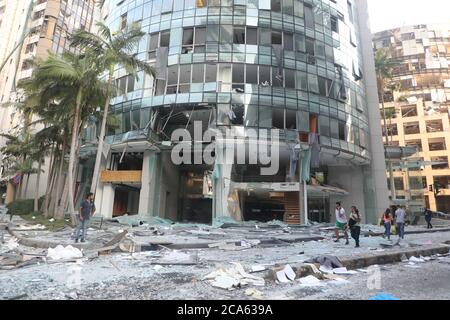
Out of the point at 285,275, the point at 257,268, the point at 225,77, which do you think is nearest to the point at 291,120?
the point at 225,77

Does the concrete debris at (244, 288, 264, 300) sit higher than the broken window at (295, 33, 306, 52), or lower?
lower

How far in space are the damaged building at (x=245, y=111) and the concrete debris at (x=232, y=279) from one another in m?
17.0

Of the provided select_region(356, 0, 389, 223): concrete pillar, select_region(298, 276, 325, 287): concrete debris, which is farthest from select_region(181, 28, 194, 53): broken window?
select_region(298, 276, 325, 287): concrete debris

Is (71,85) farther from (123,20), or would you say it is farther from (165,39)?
(123,20)

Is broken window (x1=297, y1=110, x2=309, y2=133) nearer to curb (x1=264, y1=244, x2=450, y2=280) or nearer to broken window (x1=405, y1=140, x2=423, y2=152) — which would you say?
curb (x1=264, y1=244, x2=450, y2=280)

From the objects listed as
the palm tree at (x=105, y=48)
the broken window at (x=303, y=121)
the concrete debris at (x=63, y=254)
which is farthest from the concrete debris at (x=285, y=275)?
the broken window at (x=303, y=121)

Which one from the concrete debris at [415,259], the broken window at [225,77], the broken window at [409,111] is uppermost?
the broken window at [409,111]

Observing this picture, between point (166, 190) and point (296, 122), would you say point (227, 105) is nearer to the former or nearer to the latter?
point (296, 122)

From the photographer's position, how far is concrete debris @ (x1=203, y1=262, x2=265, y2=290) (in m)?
5.72

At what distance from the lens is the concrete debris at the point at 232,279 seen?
5.72 meters

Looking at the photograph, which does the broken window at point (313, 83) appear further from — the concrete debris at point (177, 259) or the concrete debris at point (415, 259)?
the concrete debris at point (177, 259)

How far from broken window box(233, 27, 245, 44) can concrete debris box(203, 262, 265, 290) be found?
24046 mm

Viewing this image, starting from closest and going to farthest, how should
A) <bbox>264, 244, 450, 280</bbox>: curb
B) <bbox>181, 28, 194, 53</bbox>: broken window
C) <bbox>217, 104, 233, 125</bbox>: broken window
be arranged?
<bbox>264, 244, 450, 280</bbox>: curb → <bbox>217, 104, 233, 125</bbox>: broken window → <bbox>181, 28, 194, 53</bbox>: broken window

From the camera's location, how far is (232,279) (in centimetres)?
590
